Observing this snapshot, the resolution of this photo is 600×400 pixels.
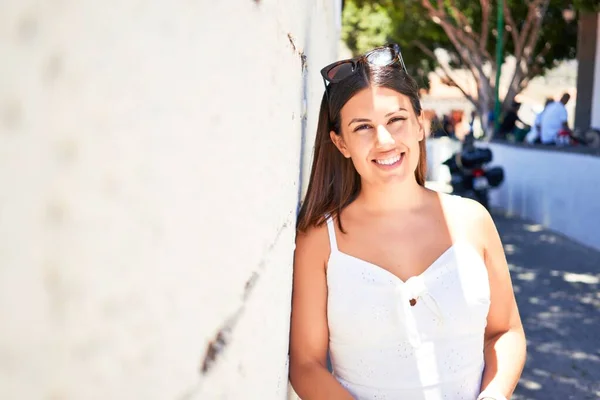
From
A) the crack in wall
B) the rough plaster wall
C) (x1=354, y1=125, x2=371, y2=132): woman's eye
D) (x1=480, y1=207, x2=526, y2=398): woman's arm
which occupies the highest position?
the rough plaster wall

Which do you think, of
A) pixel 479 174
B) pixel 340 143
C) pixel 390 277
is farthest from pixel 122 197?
pixel 479 174

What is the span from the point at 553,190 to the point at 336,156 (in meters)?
8.49

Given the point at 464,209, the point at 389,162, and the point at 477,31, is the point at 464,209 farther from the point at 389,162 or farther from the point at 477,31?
the point at 477,31

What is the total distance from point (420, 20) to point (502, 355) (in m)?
21.6

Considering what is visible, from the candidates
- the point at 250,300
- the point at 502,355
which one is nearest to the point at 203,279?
the point at 250,300

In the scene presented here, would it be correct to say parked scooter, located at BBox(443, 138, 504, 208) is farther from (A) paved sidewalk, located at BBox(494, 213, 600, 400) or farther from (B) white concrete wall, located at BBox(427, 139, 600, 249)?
(A) paved sidewalk, located at BBox(494, 213, 600, 400)

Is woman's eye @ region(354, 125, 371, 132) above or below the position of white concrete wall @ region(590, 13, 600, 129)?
above

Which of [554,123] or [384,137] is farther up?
[384,137]

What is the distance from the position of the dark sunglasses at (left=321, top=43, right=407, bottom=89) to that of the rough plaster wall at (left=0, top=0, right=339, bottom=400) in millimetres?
896

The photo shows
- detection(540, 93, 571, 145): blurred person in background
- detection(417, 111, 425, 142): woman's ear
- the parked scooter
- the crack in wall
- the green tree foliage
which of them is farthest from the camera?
the green tree foliage

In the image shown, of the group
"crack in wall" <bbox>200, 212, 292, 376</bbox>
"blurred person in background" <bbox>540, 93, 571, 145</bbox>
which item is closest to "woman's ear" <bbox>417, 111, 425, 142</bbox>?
"crack in wall" <bbox>200, 212, 292, 376</bbox>

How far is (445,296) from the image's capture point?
5.85 ft

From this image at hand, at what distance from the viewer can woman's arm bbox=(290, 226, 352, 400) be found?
180cm

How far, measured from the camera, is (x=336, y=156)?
6.84ft
